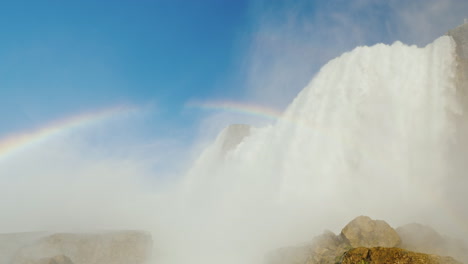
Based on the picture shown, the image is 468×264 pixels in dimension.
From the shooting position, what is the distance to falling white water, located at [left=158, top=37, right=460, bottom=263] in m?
30.8

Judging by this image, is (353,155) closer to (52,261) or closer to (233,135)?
(52,261)

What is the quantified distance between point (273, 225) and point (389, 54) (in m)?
26.6

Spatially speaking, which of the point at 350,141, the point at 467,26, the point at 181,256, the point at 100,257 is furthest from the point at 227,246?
the point at 467,26

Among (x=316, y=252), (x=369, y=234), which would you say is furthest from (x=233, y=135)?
(x=369, y=234)

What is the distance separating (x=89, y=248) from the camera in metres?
27.7

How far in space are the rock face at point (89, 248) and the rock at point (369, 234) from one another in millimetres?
21577

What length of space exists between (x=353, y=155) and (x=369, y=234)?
20.9 m

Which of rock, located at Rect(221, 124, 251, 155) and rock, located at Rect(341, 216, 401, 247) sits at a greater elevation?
rock, located at Rect(221, 124, 251, 155)

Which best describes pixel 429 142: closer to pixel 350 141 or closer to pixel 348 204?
pixel 350 141

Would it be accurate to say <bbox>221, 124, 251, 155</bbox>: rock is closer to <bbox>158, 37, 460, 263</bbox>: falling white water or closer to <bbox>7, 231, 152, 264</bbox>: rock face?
<bbox>158, 37, 460, 263</bbox>: falling white water

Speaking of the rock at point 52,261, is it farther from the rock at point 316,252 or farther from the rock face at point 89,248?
the rock at point 316,252

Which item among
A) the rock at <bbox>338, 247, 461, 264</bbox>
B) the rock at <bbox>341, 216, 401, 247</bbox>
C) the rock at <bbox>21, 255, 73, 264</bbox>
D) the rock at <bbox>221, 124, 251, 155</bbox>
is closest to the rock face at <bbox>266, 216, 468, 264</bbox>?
the rock at <bbox>341, 216, 401, 247</bbox>

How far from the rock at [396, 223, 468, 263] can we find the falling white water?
8055mm

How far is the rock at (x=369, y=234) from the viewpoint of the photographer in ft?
58.3
